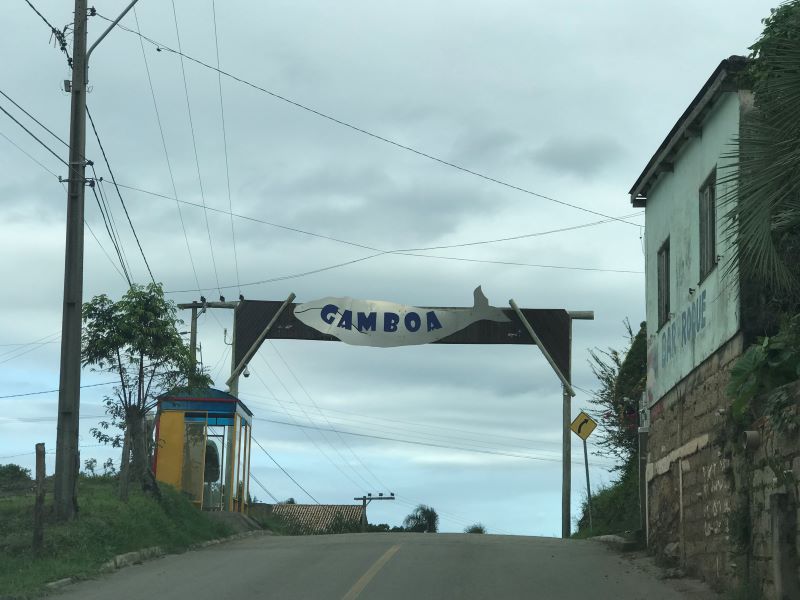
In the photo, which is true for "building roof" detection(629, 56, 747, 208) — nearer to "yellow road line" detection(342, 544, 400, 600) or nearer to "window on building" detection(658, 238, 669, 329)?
"window on building" detection(658, 238, 669, 329)

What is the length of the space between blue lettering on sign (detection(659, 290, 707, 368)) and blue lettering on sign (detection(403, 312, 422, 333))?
48.4 ft

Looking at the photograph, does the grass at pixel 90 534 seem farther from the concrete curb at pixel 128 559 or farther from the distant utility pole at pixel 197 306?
the distant utility pole at pixel 197 306

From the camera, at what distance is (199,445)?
1123 inches

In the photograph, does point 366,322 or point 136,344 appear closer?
point 136,344

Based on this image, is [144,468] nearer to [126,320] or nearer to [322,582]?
[126,320]

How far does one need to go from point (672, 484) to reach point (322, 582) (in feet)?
20.3

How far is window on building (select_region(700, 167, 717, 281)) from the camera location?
15.5 meters

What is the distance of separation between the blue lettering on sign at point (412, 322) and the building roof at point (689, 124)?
13642 millimetres

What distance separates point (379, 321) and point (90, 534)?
53.0 feet

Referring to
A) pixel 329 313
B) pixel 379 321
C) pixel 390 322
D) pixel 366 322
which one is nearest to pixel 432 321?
pixel 390 322

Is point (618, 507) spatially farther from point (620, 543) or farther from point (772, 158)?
point (772, 158)

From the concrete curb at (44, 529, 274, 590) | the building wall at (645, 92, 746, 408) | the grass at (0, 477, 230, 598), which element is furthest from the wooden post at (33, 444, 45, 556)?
the building wall at (645, 92, 746, 408)

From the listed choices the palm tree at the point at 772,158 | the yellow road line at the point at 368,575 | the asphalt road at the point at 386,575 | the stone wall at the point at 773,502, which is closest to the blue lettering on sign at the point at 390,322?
the asphalt road at the point at 386,575

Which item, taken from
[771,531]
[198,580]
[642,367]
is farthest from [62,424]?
[642,367]
